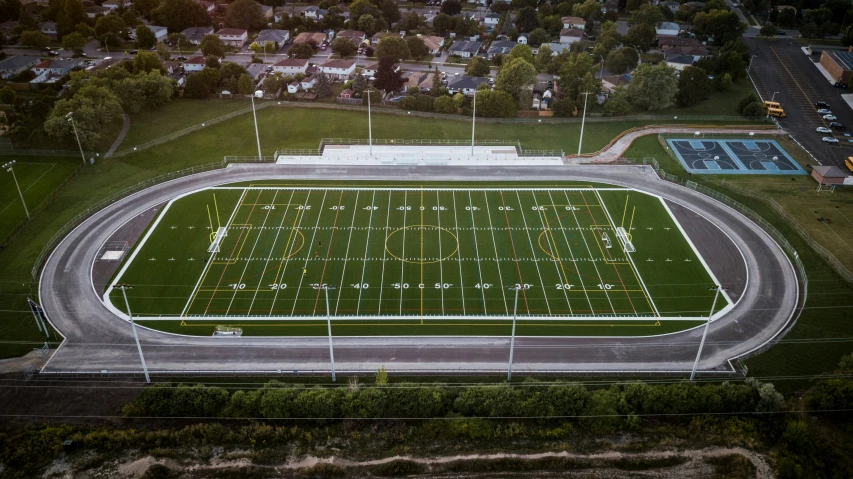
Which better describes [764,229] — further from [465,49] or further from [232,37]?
[232,37]

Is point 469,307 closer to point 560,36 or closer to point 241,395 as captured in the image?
point 241,395

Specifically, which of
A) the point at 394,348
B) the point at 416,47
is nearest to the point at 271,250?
the point at 394,348

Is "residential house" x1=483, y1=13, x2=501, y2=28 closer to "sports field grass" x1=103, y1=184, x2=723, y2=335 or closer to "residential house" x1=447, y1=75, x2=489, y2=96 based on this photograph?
"residential house" x1=447, y1=75, x2=489, y2=96

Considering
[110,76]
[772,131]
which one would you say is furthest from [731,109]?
[110,76]

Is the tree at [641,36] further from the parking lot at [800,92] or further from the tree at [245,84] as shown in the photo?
the tree at [245,84]

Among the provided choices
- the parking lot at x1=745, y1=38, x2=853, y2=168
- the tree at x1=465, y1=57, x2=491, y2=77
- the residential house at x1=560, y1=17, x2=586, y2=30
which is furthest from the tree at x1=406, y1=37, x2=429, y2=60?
the parking lot at x1=745, y1=38, x2=853, y2=168

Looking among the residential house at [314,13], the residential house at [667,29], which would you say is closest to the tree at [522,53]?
the residential house at [667,29]
